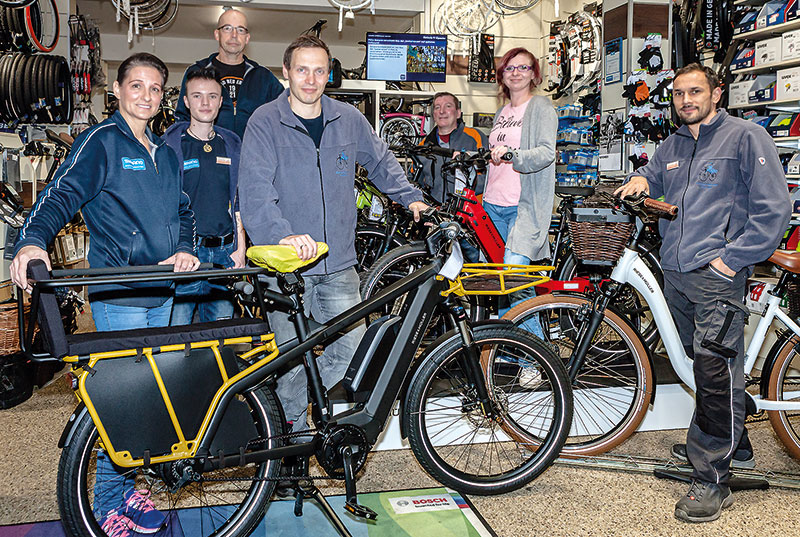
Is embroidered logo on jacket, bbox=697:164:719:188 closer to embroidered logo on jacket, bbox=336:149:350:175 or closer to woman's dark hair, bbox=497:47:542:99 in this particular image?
woman's dark hair, bbox=497:47:542:99

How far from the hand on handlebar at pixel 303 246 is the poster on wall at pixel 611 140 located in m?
4.36

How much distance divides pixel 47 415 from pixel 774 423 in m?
3.92

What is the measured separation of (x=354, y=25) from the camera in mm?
12234

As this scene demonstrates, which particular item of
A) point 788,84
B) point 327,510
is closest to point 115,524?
point 327,510

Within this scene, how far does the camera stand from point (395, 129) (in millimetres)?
7316

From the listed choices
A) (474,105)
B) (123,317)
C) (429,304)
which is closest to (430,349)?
(429,304)

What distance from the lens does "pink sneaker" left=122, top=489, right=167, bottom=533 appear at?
2.44 meters

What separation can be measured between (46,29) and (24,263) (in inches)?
199

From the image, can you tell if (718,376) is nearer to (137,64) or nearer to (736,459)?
(736,459)

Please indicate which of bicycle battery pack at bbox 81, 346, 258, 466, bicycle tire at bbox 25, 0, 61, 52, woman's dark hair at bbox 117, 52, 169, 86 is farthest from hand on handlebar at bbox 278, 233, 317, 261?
bicycle tire at bbox 25, 0, 61, 52

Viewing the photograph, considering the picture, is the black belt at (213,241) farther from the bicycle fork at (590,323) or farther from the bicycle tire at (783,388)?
the bicycle tire at (783,388)

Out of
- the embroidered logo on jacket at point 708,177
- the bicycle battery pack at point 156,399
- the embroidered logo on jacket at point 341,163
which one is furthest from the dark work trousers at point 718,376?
the bicycle battery pack at point 156,399

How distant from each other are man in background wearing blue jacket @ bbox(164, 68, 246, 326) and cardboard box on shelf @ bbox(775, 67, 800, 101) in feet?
12.1

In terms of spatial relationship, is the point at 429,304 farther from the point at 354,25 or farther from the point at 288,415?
the point at 354,25
